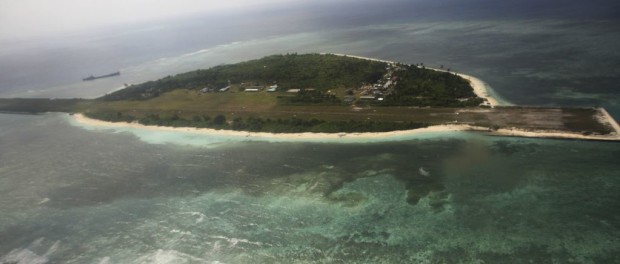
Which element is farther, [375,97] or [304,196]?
[375,97]

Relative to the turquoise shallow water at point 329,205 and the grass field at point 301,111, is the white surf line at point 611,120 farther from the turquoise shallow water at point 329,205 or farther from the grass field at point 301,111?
the turquoise shallow water at point 329,205

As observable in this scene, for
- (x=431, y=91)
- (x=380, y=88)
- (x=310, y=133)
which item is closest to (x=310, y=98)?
(x=380, y=88)

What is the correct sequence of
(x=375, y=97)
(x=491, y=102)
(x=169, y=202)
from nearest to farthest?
1. (x=169, y=202)
2. (x=491, y=102)
3. (x=375, y=97)

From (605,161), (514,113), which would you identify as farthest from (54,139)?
(605,161)

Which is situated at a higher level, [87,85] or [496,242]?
[87,85]

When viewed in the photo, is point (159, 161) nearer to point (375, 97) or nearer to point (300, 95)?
point (300, 95)

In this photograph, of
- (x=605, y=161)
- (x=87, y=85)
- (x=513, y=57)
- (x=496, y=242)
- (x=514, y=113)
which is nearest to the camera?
(x=496, y=242)
